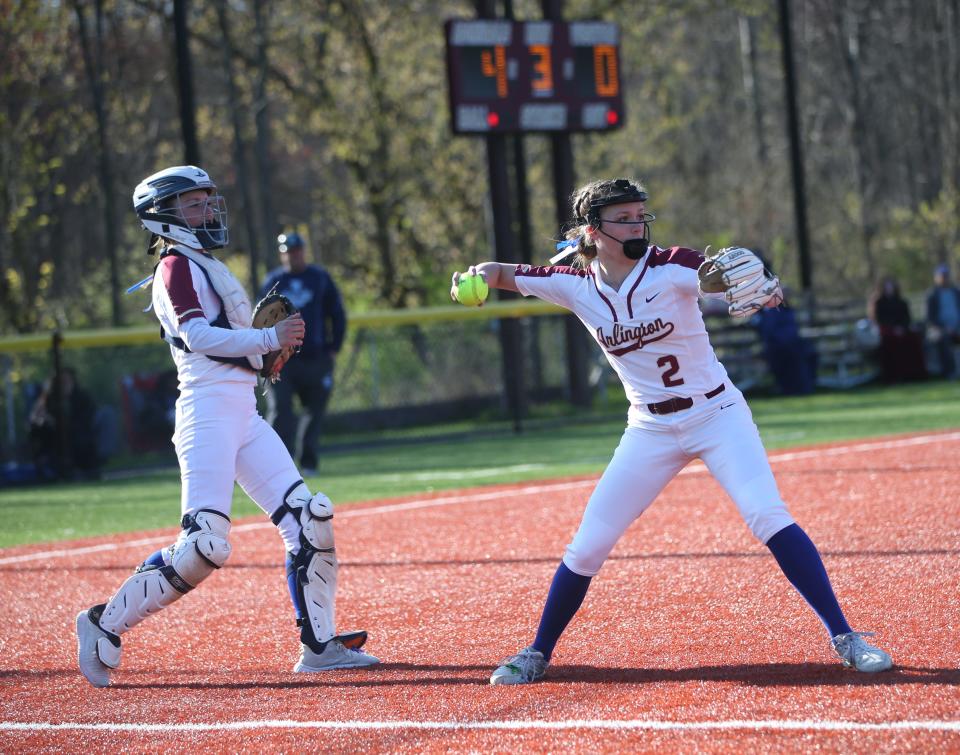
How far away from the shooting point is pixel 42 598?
7.55 meters

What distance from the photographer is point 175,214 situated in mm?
5672

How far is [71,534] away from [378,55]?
674 inches

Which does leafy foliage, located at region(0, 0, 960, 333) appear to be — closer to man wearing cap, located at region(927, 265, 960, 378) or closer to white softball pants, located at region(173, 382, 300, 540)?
man wearing cap, located at region(927, 265, 960, 378)

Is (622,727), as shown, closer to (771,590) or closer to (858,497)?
(771,590)

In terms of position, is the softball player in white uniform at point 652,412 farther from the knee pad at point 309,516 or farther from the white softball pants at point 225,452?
the white softball pants at point 225,452

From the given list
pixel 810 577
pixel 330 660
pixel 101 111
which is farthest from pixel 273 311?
pixel 101 111

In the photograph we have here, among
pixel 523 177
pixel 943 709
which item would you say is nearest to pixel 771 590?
pixel 943 709

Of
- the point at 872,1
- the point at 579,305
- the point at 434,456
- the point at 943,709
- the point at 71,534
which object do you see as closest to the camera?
the point at 943,709

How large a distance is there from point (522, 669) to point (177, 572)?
1.52 m

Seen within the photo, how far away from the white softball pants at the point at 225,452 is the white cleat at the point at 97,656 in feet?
2.14

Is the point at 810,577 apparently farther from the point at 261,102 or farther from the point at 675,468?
the point at 261,102

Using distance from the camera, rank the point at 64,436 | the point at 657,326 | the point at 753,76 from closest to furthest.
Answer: the point at 657,326, the point at 64,436, the point at 753,76

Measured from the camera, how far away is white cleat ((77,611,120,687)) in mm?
5496

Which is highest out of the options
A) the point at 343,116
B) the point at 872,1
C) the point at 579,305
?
the point at 872,1
